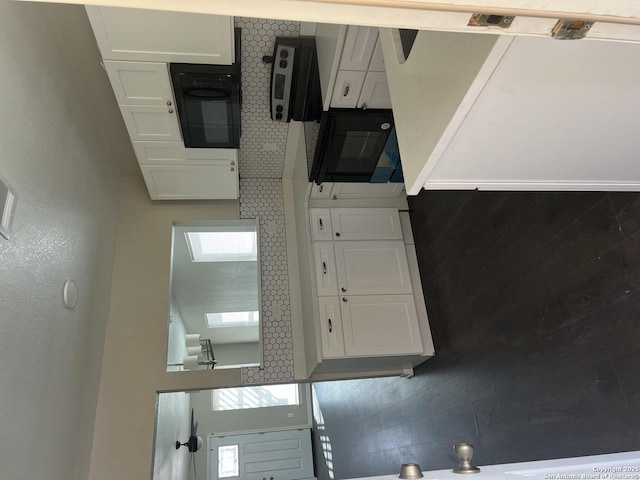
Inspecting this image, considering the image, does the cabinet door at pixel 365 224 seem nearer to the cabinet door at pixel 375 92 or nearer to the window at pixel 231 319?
the cabinet door at pixel 375 92

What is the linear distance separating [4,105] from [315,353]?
2.31m

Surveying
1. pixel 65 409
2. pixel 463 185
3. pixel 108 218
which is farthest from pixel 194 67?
pixel 65 409

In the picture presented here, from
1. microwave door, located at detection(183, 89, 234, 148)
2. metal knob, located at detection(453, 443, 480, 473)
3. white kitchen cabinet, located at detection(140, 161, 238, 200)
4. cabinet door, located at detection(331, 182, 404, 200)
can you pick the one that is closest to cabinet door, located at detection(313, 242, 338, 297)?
cabinet door, located at detection(331, 182, 404, 200)

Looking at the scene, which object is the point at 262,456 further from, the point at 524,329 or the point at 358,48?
the point at 358,48

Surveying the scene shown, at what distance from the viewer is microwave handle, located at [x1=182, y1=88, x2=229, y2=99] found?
8.70ft

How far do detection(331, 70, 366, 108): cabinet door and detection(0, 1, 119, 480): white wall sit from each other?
1649 mm

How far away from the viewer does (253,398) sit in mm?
7258

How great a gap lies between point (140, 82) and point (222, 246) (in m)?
2.59

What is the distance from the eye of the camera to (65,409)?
2.61 m

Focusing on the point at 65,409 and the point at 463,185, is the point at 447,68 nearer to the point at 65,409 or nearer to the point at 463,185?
the point at 463,185

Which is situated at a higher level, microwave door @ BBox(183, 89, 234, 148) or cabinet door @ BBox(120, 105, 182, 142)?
cabinet door @ BBox(120, 105, 182, 142)

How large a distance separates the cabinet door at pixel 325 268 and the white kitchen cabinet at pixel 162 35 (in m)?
1.49

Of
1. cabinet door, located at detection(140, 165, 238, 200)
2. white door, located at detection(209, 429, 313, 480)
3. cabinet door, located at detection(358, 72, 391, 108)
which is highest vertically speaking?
cabinet door, located at detection(140, 165, 238, 200)

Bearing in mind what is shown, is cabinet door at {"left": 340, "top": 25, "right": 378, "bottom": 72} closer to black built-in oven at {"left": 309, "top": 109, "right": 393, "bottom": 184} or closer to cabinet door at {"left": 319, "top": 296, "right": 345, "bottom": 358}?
black built-in oven at {"left": 309, "top": 109, "right": 393, "bottom": 184}
